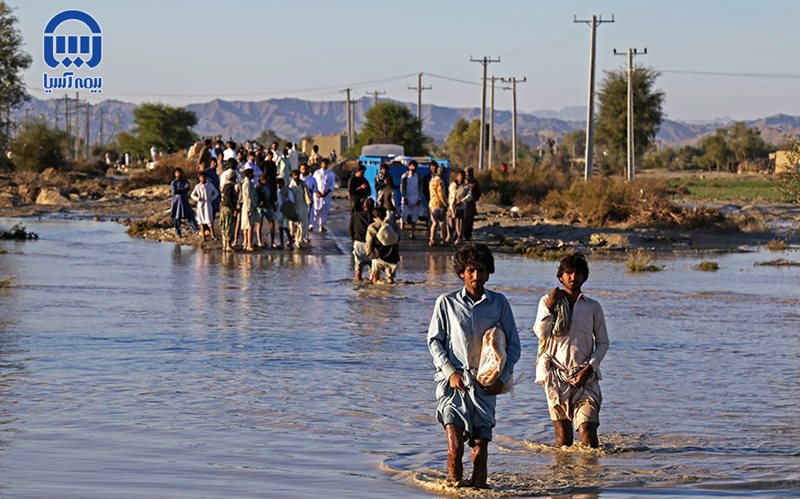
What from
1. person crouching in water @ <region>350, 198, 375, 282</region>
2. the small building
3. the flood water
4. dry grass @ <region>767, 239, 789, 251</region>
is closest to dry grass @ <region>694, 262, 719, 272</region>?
the flood water

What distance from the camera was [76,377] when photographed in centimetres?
1278

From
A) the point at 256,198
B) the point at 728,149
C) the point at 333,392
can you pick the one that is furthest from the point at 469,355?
the point at 728,149

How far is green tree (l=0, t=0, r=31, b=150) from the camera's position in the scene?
47.3 m

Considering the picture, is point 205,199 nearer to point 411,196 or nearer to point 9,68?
point 411,196

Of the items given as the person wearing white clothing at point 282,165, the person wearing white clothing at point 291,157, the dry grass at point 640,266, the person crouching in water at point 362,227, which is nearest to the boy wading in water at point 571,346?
the person crouching in water at point 362,227

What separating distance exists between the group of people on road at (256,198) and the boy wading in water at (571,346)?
17.3 metres

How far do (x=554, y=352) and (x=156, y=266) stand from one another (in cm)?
1669

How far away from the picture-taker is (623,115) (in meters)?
92.1

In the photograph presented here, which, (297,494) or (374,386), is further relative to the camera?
(374,386)

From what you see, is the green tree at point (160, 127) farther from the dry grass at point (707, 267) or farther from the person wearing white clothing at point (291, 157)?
the dry grass at point (707, 267)

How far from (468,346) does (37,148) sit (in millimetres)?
62244

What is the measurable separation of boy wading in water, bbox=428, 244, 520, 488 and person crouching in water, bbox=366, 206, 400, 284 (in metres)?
12.1

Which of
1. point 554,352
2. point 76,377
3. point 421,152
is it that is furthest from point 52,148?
point 554,352

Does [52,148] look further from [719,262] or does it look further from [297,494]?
[297,494]
